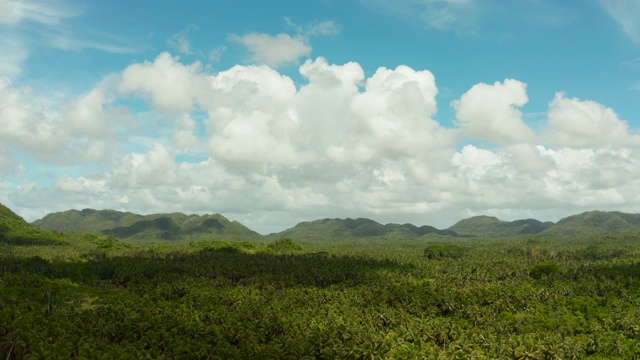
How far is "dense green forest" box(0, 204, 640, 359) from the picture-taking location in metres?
84.3

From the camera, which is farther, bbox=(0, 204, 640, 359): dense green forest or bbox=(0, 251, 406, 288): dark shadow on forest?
bbox=(0, 251, 406, 288): dark shadow on forest

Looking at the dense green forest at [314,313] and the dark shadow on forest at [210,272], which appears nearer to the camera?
the dense green forest at [314,313]

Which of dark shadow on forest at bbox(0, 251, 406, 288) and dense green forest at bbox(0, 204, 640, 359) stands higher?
dark shadow on forest at bbox(0, 251, 406, 288)

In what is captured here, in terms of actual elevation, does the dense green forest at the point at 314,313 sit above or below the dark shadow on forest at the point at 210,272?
below

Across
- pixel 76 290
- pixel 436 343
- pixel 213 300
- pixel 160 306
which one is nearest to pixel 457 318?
pixel 436 343

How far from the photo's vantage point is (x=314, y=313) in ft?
347

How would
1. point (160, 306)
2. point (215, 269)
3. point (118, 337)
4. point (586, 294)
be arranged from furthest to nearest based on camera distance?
point (215, 269)
point (586, 294)
point (160, 306)
point (118, 337)

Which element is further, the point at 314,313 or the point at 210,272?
the point at 210,272

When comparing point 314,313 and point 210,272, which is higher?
point 210,272

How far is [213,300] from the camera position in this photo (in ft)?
383

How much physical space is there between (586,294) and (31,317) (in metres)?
135

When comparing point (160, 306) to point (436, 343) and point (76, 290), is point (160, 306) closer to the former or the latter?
point (76, 290)

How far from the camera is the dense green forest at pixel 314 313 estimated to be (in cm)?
8431

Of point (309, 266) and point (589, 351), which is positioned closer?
point (589, 351)
